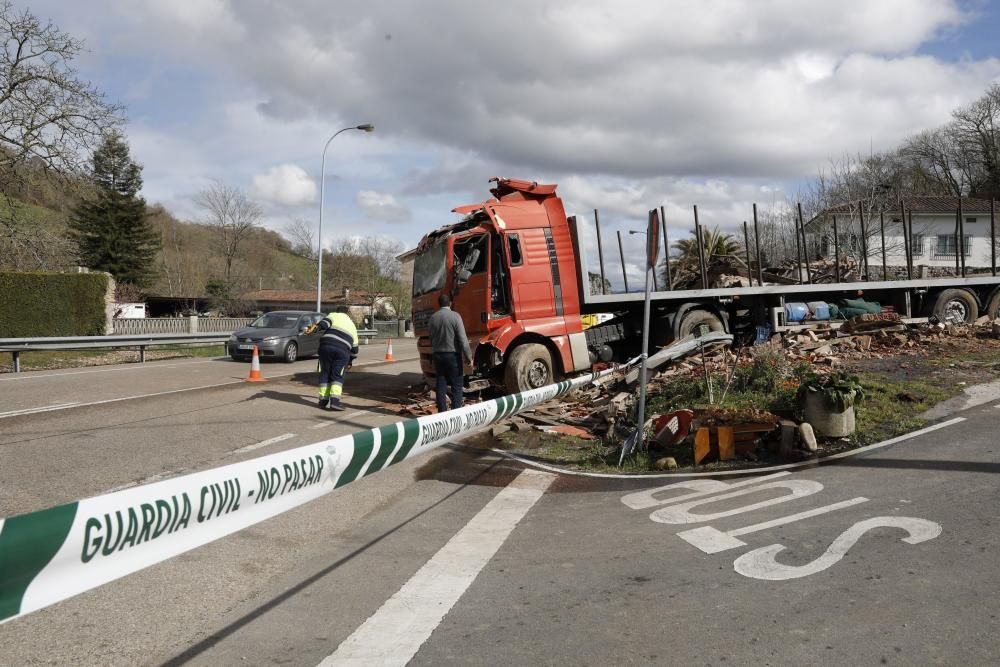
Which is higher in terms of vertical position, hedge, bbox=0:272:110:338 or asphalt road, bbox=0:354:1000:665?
hedge, bbox=0:272:110:338

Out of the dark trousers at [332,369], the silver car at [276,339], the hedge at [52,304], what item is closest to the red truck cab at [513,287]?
the dark trousers at [332,369]

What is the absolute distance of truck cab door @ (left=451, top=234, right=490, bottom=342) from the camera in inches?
406

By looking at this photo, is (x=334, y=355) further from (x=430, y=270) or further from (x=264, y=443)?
(x=264, y=443)

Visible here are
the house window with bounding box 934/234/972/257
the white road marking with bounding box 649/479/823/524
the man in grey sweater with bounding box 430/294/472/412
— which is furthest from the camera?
the house window with bounding box 934/234/972/257

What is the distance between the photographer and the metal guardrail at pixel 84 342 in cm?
1673

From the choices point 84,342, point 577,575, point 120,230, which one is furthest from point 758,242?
point 120,230

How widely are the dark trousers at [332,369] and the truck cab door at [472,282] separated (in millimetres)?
1910

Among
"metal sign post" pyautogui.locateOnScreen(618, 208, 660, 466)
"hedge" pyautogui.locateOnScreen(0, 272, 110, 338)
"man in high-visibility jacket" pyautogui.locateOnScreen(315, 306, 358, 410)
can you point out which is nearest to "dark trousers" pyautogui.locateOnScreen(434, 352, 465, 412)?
"man in high-visibility jacket" pyautogui.locateOnScreen(315, 306, 358, 410)

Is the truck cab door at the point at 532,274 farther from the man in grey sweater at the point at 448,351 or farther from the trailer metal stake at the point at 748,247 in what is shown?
the trailer metal stake at the point at 748,247

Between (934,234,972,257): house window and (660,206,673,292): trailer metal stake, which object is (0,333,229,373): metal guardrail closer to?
(660,206,673,292): trailer metal stake

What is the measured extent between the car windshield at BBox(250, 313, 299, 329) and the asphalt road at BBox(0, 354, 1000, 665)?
46.1 feet

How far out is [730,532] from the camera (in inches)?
177

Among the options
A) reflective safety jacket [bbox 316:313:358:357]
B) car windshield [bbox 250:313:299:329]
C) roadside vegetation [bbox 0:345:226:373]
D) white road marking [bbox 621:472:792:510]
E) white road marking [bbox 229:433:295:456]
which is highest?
car windshield [bbox 250:313:299:329]

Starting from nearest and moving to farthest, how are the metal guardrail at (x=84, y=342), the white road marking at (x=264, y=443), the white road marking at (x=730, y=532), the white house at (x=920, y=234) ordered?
the white road marking at (x=730, y=532) → the white road marking at (x=264, y=443) → the white house at (x=920, y=234) → the metal guardrail at (x=84, y=342)
